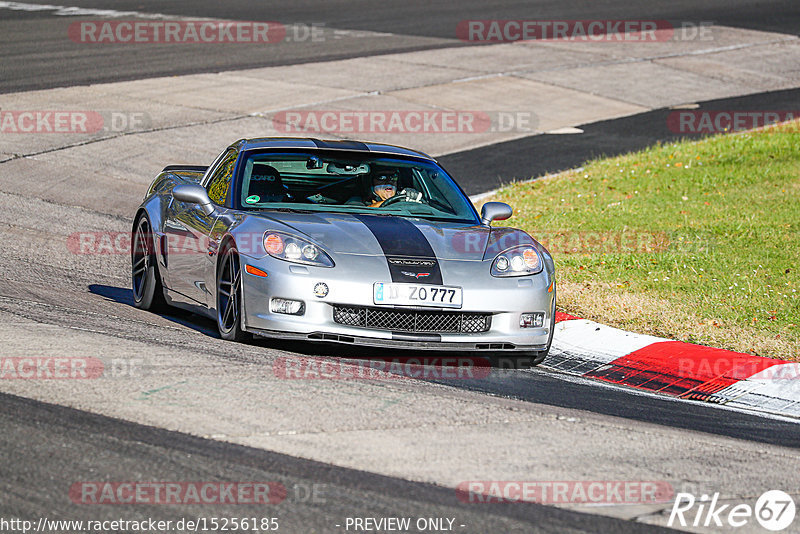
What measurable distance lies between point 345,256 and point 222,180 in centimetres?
171

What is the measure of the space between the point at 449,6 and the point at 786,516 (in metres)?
28.7

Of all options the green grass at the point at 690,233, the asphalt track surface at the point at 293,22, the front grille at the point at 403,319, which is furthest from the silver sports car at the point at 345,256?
the asphalt track surface at the point at 293,22

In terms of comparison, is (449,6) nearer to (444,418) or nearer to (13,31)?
(13,31)

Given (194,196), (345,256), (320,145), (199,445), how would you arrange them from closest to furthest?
(199,445)
(345,256)
(194,196)
(320,145)

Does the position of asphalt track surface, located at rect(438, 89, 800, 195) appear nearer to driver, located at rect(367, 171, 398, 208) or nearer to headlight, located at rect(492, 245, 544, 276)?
driver, located at rect(367, 171, 398, 208)

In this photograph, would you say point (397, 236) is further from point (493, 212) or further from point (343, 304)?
point (493, 212)

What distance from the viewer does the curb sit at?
739 centimetres

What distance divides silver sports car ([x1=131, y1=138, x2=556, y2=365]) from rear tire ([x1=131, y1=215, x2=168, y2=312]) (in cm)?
2

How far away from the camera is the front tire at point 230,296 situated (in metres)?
7.18

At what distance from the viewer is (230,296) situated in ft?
24.0

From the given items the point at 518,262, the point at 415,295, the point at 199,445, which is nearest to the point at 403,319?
the point at 415,295

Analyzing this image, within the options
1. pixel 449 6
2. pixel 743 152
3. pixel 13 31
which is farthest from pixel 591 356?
pixel 449 6

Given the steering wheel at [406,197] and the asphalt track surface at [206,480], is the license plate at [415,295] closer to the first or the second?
the steering wheel at [406,197]

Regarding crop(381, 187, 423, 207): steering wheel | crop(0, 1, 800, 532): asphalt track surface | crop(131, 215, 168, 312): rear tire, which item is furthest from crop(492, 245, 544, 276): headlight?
crop(131, 215, 168, 312): rear tire
